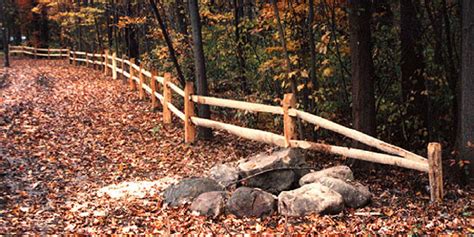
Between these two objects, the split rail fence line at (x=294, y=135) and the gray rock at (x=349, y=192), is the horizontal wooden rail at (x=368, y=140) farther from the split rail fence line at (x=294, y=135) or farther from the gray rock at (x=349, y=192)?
the gray rock at (x=349, y=192)

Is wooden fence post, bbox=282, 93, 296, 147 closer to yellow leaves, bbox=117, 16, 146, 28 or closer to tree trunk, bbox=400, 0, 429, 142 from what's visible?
tree trunk, bbox=400, 0, 429, 142

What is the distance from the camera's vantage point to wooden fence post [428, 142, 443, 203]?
593 centimetres

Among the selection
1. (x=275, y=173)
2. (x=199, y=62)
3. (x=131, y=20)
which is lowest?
(x=275, y=173)

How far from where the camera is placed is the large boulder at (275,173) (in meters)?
7.25

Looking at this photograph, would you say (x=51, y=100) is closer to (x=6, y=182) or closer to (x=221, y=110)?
(x=221, y=110)

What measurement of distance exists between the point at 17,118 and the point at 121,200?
7239 millimetres

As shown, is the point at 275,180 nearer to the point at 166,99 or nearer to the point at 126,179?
the point at 126,179

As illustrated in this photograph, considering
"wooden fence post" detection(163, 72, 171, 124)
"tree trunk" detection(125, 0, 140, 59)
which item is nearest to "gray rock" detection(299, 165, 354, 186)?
"wooden fence post" detection(163, 72, 171, 124)

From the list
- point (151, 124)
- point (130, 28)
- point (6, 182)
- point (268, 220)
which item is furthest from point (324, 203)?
point (130, 28)

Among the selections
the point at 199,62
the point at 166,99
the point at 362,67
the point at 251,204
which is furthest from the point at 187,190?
the point at 166,99

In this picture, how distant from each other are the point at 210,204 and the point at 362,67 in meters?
3.52

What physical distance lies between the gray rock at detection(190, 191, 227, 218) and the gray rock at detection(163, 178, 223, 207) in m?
0.24

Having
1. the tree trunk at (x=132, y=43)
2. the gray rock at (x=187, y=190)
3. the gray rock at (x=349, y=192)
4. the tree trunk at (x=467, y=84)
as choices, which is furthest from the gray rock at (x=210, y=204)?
the tree trunk at (x=132, y=43)

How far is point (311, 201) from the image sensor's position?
6320mm
